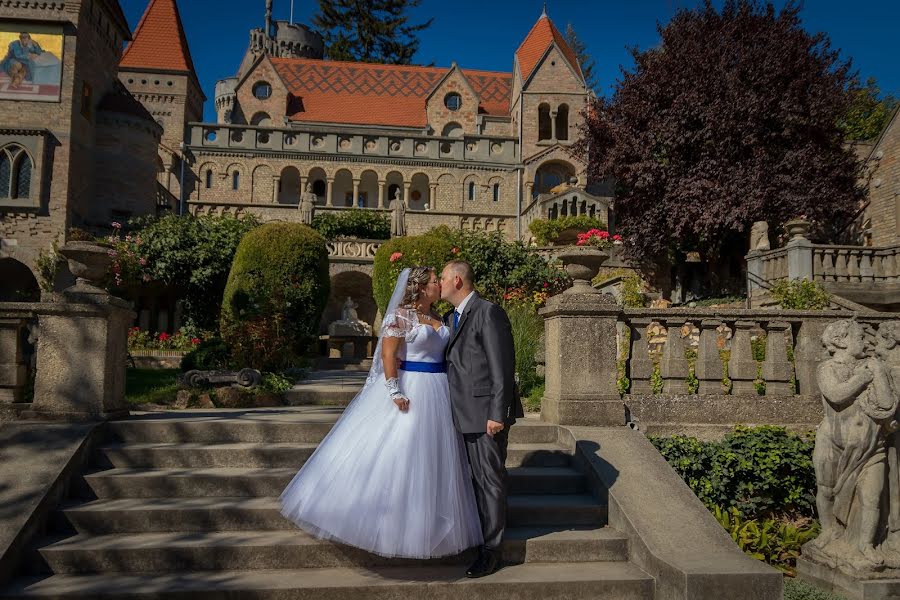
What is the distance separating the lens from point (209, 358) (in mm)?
9867

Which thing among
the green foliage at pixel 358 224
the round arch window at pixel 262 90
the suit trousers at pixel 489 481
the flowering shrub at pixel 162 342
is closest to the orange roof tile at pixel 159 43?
the round arch window at pixel 262 90

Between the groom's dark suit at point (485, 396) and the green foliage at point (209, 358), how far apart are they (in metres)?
6.40

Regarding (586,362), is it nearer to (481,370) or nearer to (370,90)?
(481,370)

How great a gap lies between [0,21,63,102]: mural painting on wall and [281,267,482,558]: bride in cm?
3099

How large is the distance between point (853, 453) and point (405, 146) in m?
36.7

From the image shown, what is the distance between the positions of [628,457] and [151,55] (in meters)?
46.2

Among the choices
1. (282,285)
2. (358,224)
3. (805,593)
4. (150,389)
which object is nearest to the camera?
(805,593)

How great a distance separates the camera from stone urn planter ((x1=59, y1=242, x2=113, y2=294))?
5562mm

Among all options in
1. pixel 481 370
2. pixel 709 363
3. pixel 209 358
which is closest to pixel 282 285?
pixel 209 358

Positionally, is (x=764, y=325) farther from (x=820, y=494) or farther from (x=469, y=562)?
(x=469, y=562)

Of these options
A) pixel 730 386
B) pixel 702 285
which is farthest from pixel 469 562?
pixel 702 285

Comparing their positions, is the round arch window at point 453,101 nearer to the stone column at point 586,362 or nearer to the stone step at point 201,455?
the stone column at point 586,362

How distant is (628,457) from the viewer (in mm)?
5277

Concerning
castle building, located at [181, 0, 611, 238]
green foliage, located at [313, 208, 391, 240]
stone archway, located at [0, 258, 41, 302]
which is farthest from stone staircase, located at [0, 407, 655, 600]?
castle building, located at [181, 0, 611, 238]
